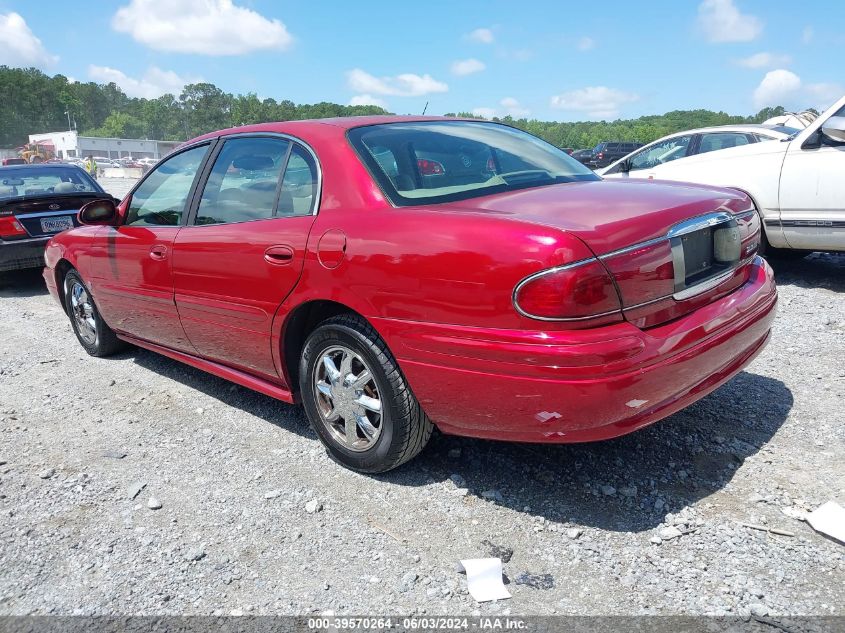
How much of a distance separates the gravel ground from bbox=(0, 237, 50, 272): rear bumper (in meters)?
4.21

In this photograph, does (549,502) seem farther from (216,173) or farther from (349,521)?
(216,173)

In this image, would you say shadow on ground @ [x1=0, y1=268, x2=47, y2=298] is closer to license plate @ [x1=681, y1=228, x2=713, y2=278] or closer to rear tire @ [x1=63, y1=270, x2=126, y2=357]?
rear tire @ [x1=63, y1=270, x2=126, y2=357]

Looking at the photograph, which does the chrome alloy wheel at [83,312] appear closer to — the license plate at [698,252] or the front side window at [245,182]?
the front side window at [245,182]

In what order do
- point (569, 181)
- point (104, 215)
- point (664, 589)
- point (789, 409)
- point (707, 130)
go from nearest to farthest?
point (664, 589) < point (569, 181) < point (789, 409) < point (104, 215) < point (707, 130)

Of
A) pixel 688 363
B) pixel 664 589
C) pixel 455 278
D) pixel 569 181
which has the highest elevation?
pixel 569 181

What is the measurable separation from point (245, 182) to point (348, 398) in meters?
1.34

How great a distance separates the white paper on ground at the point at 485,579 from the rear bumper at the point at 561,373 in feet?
1.53

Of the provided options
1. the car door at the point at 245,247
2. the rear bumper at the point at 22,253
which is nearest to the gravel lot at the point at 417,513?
the car door at the point at 245,247

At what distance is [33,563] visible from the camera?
8.51ft

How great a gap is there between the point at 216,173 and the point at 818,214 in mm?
5006

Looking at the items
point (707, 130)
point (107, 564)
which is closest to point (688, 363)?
point (107, 564)

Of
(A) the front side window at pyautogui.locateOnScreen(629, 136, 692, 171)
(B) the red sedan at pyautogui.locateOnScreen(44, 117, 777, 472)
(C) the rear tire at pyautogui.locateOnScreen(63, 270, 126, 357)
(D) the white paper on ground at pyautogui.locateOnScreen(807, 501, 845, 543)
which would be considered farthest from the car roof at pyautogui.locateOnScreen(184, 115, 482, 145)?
(A) the front side window at pyautogui.locateOnScreen(629, 136, 692, 171)

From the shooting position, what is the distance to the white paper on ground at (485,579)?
2279 mm

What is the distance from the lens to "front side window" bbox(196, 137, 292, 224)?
3.39 meters
